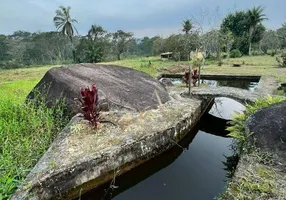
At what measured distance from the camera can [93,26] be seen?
40000mm

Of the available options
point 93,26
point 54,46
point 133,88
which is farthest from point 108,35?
point 133,88

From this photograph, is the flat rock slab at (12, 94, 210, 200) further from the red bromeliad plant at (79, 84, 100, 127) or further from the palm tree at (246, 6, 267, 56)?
the palm tree at (246, 6, 267, 56)

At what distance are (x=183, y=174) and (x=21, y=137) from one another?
325 centimetres

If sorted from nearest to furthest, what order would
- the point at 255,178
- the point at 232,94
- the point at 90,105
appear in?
the point at 255,178 → the point at 90,105 → the point at 232,94

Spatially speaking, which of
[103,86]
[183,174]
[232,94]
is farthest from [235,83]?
[183,174]

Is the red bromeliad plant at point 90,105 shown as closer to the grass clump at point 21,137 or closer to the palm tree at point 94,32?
the grass clump at point 21,137

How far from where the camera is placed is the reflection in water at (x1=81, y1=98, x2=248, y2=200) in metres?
3.90

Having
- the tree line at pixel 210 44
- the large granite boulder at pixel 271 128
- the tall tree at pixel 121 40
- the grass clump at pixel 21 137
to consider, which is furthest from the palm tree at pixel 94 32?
the large granite boulder at pixel 271 128

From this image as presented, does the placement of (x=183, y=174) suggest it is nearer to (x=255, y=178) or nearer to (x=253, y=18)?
(x=255, y=178)

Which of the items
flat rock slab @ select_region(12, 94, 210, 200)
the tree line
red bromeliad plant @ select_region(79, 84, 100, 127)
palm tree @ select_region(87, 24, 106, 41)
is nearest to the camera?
flat rock slab @ select_region(12, 94, 210, 200)

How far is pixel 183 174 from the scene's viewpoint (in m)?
4.50

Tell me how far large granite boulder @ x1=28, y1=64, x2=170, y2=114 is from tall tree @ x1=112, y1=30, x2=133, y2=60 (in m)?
37.9

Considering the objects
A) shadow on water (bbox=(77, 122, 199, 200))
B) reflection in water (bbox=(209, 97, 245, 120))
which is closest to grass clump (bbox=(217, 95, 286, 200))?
shadow on water (bbox=(77, 122, 199, 200))

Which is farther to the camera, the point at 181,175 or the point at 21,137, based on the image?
the point at 21,137
